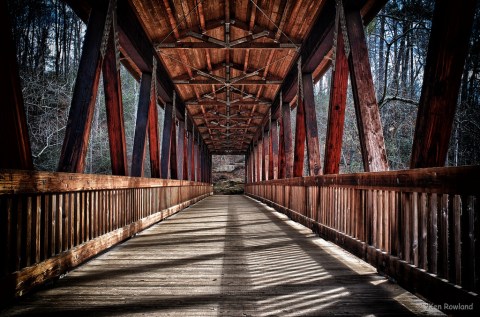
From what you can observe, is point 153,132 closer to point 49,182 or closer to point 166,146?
point 166,146

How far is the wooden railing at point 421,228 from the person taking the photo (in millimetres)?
1669

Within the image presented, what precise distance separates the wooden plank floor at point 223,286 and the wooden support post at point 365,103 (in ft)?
3.50

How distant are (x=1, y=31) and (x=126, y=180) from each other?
258 centimetres

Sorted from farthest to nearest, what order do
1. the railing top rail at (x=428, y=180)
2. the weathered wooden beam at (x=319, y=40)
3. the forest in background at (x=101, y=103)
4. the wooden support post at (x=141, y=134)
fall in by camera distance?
the forest in background at (x=101, y=103) < the wooden support post at (x=141, y=134) < the weathered wooden beam at (x=319, y=40) < the railing top rail at (x=428, y=180)

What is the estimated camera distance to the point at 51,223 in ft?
8.11

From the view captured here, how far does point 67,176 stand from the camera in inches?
106

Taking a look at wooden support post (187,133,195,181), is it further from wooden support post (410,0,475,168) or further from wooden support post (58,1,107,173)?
wooden support post (410,0,475,168)

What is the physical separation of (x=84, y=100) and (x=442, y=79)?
3.32 metres

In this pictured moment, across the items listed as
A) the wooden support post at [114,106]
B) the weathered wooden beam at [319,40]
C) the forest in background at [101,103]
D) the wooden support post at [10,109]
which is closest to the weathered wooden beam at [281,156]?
the weathered wooden beam at [319,40]

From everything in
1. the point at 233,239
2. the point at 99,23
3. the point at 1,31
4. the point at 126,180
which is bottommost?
the point at 233,239

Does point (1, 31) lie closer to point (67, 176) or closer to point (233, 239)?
point (67, 176)

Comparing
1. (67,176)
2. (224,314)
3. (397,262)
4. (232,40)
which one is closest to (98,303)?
(224,314)

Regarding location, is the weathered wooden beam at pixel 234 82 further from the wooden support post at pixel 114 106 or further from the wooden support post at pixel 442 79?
the wooden support post at pixel 442 79

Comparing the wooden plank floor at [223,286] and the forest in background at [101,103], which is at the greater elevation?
the forest in background at [101,103]
